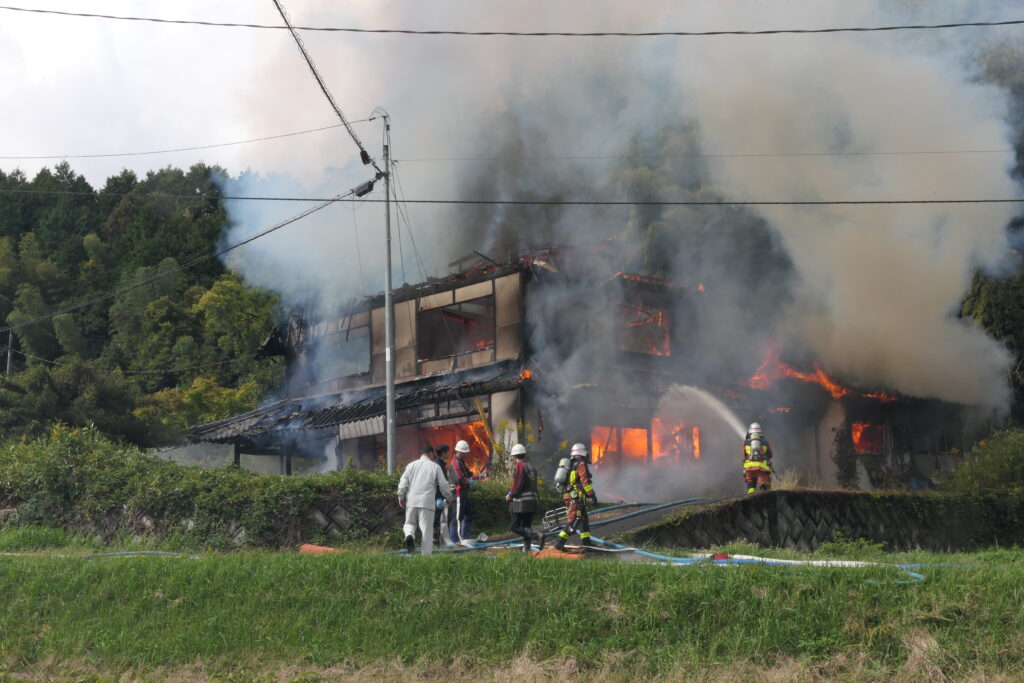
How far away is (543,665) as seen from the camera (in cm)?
869

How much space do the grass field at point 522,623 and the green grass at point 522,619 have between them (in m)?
0.02

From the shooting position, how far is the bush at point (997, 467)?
20484mm

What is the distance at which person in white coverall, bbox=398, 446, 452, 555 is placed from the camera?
12.9m

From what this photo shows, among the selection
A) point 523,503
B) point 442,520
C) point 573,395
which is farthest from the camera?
point 573,395

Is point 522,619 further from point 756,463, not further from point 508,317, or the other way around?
point 508,317

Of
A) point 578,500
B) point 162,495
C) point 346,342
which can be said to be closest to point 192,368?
point 346,342

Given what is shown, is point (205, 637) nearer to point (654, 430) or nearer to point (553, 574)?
point (553, 574)

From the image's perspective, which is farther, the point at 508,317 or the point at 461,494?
the point at 508,317

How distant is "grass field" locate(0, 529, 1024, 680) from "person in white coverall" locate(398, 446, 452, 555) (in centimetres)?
186

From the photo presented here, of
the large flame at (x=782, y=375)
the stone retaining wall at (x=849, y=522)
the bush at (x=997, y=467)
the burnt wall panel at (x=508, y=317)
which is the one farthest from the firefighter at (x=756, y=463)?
the large flame at (x=782, y=375)

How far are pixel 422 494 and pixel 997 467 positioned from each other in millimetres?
14166

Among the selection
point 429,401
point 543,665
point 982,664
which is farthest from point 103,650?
point 429,401

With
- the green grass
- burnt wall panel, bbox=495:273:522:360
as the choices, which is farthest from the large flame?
the green grass

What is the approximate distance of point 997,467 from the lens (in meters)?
20.7
